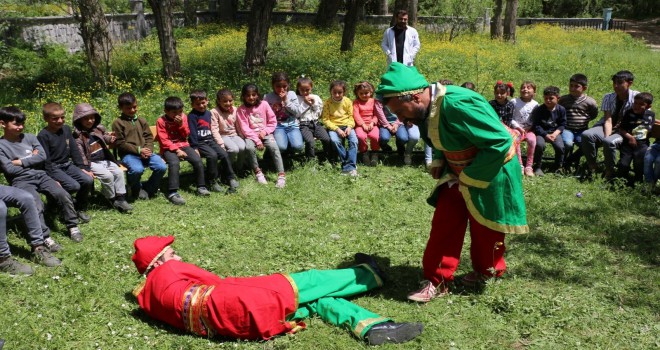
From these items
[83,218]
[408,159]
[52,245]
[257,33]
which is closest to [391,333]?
[52,245]

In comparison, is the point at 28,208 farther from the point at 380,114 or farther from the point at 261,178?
the point at 380,114

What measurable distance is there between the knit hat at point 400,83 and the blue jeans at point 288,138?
12.7 ft

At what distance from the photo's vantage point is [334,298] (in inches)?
172

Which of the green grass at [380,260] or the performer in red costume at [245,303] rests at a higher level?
the performer in red costume at [245,303]

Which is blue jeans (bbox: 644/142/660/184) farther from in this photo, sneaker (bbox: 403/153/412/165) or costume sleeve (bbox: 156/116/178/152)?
costume sleeve (bbox: 156/116/178/152)

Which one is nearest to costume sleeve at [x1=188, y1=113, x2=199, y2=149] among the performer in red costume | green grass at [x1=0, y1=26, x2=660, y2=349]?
green grass at [x1=0, y1=26, x2=660, y2=349]

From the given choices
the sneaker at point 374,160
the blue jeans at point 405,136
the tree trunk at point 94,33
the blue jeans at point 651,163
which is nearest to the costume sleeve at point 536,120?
the blue jeans at point 651,163

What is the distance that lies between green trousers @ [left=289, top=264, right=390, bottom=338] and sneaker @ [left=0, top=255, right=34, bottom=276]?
2.40 meters

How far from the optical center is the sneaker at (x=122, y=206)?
254 inches

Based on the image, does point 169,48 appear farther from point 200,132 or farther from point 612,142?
point 612,142

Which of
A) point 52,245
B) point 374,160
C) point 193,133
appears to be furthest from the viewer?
point 374,160

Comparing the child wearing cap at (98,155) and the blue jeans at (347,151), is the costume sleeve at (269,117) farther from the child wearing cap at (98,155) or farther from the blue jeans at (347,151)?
the child wearing cap at (98,155)

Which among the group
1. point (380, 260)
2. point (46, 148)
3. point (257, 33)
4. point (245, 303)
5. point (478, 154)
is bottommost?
point (380, 260)

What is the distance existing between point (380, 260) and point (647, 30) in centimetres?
3255
